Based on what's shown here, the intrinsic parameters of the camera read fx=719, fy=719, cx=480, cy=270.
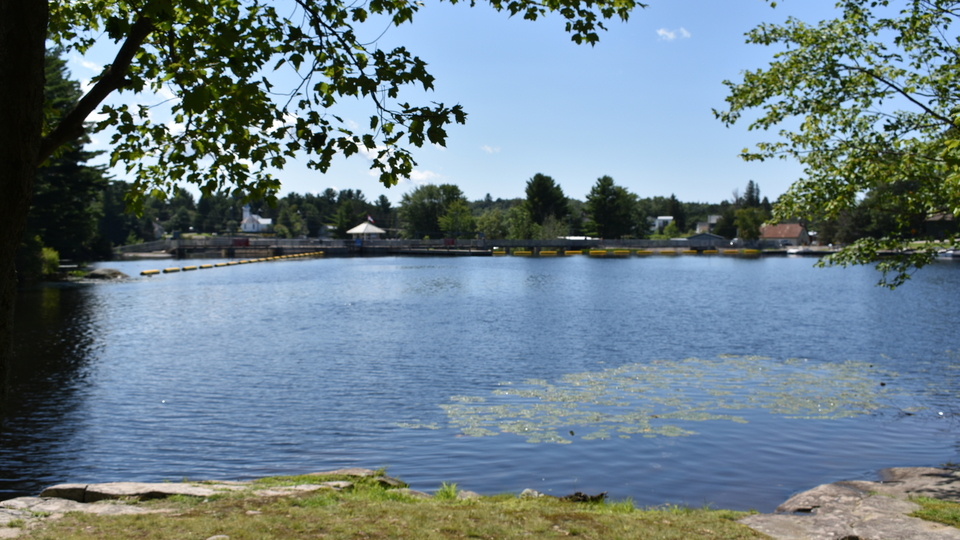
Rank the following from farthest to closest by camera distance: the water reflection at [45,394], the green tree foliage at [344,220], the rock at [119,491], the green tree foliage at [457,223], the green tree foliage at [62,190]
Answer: the green tree foliage at [344,220]
the green tree foliage at [457,223]
the green tree foliage at [62,190]
the water reflection at [45,394]
the rock at [119,491]

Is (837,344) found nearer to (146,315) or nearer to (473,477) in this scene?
(473,477)

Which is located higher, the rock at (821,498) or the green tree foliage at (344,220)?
the green tree foliage at (344,220)

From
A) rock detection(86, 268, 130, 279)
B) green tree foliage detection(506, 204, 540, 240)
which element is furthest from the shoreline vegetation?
green tree foliage detection(506, 204, 540, 240)

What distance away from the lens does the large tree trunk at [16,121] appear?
530 cm

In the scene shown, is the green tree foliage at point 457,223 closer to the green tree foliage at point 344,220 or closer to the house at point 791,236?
the green tree foliage at point 344,220

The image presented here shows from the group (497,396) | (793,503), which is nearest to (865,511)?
(793,503)

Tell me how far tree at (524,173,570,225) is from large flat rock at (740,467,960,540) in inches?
5896

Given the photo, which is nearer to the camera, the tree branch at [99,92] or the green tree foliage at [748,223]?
the tree branch at [99,92]

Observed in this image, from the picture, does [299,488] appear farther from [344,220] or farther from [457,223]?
[344,220]

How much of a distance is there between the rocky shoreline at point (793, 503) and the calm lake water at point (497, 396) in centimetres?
106

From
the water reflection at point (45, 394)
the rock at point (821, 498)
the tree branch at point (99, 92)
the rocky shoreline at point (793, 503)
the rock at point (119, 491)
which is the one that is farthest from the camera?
the water reflection at point (45, 394)

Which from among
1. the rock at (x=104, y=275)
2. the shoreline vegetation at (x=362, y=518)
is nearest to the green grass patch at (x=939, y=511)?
the shoreline vegetation at (x=362, y=518)

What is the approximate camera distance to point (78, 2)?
9.73 metres

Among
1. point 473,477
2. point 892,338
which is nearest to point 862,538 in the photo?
point 473,477
